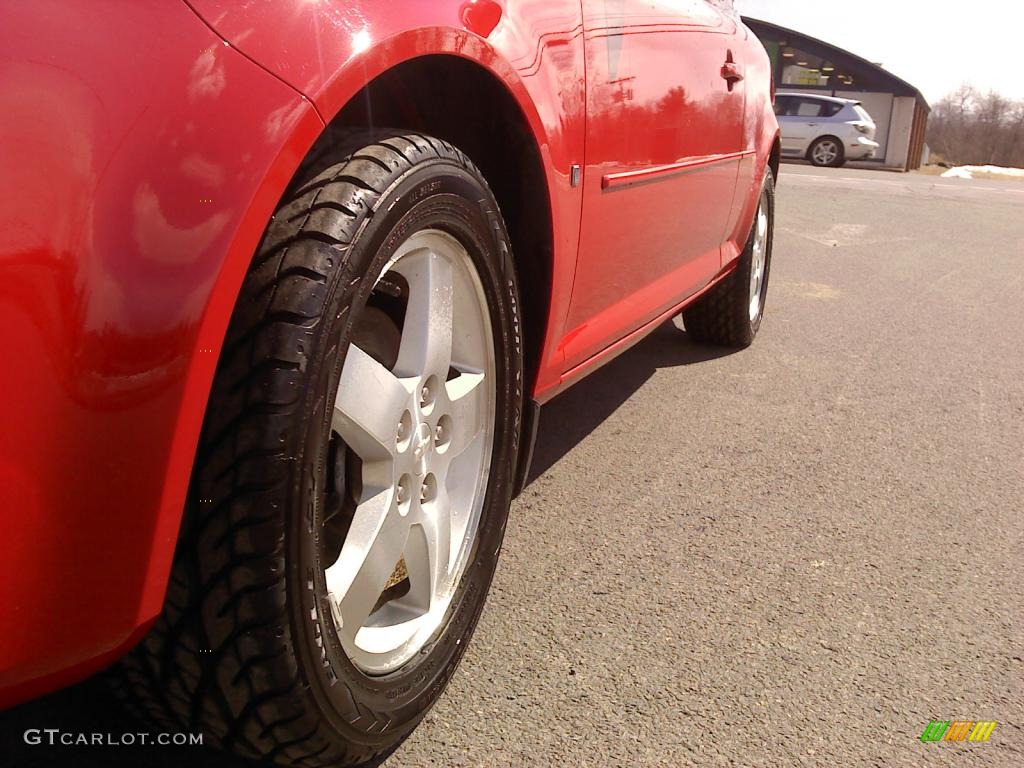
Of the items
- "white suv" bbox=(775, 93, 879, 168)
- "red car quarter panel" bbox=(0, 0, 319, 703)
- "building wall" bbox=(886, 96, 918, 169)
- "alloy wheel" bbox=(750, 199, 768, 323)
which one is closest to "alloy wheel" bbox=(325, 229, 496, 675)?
"red car quarter panel" bbox=(0, 0, 319, 703)

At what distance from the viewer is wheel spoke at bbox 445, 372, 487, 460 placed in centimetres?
174

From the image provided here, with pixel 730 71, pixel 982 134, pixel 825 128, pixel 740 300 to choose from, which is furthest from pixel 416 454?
pixel 982 134

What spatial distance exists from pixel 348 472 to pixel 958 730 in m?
1.14

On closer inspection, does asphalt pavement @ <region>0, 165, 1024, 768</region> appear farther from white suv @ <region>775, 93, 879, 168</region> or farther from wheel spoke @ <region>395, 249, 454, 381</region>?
white suv @ <region>775, 93, 879, 168</region>

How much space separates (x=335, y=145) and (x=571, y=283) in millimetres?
820

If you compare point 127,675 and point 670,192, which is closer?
point 127,675

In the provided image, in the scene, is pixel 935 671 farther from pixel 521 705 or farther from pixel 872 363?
pixel 872 363

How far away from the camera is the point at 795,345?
451 centimetres

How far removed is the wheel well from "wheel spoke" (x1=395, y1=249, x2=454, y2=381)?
238 mm

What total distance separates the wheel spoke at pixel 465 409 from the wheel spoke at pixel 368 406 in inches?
7.2

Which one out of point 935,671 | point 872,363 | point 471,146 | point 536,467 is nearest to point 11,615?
point 471,146

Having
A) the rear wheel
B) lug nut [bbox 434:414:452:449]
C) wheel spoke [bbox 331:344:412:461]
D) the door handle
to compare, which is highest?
the door handle

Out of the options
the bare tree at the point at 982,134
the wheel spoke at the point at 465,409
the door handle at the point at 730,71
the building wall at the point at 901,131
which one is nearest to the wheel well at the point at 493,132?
the wheel spoke at the point at 465,409

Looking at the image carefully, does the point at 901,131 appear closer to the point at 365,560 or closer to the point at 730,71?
the point at 730,71
